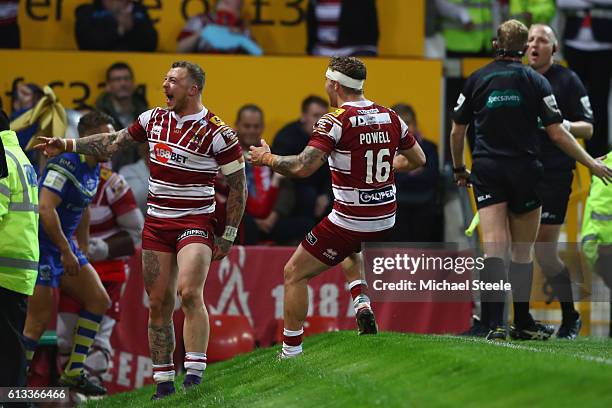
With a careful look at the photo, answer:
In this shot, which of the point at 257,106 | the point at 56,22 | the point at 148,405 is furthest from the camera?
the point at 56,22

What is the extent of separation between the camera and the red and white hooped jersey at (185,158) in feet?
31.9

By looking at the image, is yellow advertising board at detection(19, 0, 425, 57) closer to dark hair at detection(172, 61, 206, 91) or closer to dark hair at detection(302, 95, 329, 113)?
dark hair at detection(302, 95, 329, 113)

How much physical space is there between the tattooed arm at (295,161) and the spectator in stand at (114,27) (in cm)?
682

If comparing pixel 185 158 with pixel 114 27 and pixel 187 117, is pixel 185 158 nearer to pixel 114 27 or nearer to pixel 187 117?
pixel 187 117

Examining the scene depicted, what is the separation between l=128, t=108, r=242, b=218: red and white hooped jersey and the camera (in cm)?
973

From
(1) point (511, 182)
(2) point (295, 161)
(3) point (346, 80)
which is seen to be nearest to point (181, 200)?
(2) point (295, 161)

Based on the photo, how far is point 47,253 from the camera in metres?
12.5

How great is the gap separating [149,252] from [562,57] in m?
8.91

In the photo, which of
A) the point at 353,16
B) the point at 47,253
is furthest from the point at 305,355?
the point at 353,16

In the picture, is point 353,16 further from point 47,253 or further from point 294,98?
point 47,253

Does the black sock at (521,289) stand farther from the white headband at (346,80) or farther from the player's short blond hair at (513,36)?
the white headband at (346,80)

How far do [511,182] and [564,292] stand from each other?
2.14 m

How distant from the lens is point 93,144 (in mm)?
10141

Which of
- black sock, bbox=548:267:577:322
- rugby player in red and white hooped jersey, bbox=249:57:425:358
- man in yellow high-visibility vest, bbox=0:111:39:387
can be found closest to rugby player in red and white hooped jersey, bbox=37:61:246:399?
rugby player in red and white hooped jersey, bbox=249:57:425:358
